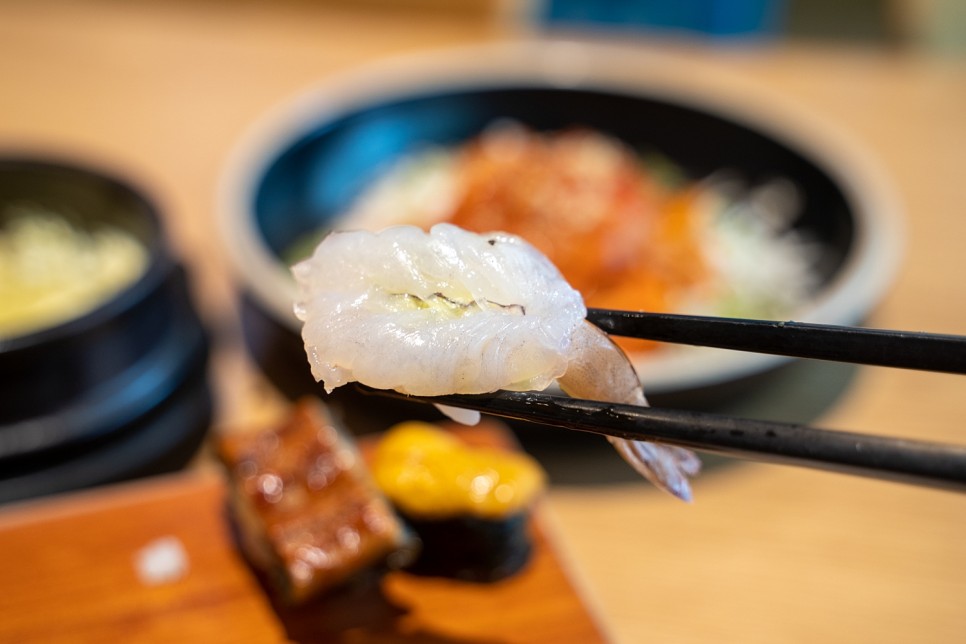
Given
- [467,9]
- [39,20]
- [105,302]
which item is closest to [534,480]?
[105,302]

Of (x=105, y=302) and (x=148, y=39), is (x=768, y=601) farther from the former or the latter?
(x=148, y=39)

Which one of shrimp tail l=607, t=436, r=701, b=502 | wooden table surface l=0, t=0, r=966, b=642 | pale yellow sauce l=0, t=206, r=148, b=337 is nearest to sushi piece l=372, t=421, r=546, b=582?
wooden table surface l=0, t=0, r=966, b=642

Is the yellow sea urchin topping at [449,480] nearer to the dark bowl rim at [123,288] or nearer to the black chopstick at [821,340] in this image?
the black chopstick at [821,340]

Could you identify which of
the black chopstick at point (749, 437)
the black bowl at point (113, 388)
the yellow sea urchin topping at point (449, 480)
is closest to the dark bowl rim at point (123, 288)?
the black bowl at point (113, 388)

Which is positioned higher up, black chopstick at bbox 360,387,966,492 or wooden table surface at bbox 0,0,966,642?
black chopstick at bbox 360,387,966,492

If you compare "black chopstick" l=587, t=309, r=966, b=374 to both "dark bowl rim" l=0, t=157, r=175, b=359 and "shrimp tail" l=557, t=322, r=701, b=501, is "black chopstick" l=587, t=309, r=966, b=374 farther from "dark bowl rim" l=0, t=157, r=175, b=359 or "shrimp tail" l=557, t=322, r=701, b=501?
"dark bowl rim" l=0, t=157, r=175, b=359

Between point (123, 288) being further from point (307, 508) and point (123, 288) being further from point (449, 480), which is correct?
point (449, 480)
